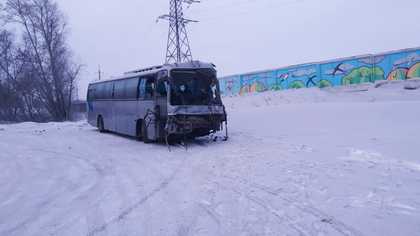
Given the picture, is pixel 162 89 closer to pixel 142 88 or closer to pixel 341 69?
pixel 142 88

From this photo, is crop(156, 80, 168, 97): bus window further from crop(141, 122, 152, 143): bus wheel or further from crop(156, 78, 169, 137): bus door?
crop(141, 122, 152, 143): bus wheel

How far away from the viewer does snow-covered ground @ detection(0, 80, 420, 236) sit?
4.71 m

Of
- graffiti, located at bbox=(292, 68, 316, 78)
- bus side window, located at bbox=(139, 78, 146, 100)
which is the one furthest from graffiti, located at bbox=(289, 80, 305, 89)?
bus side window, located at bbox=(139, 78, 146, 100)

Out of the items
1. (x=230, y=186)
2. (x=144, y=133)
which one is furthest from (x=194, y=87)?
(x=230, y=186)

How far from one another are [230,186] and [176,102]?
6.52 m

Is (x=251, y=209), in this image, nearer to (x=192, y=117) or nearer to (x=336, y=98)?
(x=192, y=117)

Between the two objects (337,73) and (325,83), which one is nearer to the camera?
(337,73)

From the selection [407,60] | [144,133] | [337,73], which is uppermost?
[407,60]

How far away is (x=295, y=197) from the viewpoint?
574 centimetres

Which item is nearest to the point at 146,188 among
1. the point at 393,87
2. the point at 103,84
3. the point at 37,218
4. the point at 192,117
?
the point at 37,218

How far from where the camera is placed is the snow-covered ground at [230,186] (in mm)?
4711

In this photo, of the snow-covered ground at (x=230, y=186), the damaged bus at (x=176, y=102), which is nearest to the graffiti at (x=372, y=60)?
the snow-covered ground at (x=230, y=186)

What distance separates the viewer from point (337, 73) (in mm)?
24984

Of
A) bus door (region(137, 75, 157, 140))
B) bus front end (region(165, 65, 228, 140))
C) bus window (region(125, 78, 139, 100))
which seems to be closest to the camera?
bus front end (region(165, 65, 228, 140))
